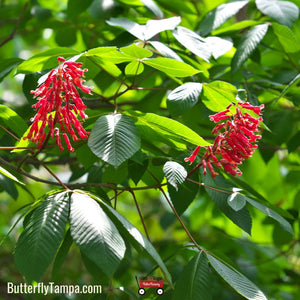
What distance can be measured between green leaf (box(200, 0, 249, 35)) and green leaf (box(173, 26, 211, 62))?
0.79ft

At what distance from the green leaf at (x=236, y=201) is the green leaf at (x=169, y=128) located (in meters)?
0.23

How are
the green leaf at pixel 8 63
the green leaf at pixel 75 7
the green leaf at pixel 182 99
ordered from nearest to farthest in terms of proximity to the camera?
the green leaf at pixel 182 99, the green leaf at pixel 8 63, the green leaf at pixel 75 7

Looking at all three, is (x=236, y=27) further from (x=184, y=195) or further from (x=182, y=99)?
(x=184, y=195)

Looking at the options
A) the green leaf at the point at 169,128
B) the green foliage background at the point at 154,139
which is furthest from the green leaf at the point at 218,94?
the green leaf at the point at 169,128

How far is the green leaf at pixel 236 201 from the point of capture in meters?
1.43

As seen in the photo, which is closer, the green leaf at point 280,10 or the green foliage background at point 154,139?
the green foliage background at point 154,139

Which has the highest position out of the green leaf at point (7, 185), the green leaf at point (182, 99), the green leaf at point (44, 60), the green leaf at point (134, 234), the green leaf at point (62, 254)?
the green leaf at point (44, 60)

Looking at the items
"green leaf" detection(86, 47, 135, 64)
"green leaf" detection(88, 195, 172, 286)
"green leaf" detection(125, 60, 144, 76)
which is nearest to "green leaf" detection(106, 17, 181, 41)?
"green leaf" detection(125, 60, 144, 76)

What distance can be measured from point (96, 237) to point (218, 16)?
52.4 inches

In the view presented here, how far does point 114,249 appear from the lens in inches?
40.5

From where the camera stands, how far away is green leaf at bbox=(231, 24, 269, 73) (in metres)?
1.79

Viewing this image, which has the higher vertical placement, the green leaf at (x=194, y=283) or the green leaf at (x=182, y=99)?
the green leaf at (x=182, y=99)

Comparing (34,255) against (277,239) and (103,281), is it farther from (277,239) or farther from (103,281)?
(277,239)

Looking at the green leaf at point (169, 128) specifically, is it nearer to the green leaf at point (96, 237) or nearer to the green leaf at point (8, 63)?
the green leaf at point (96, 237)
